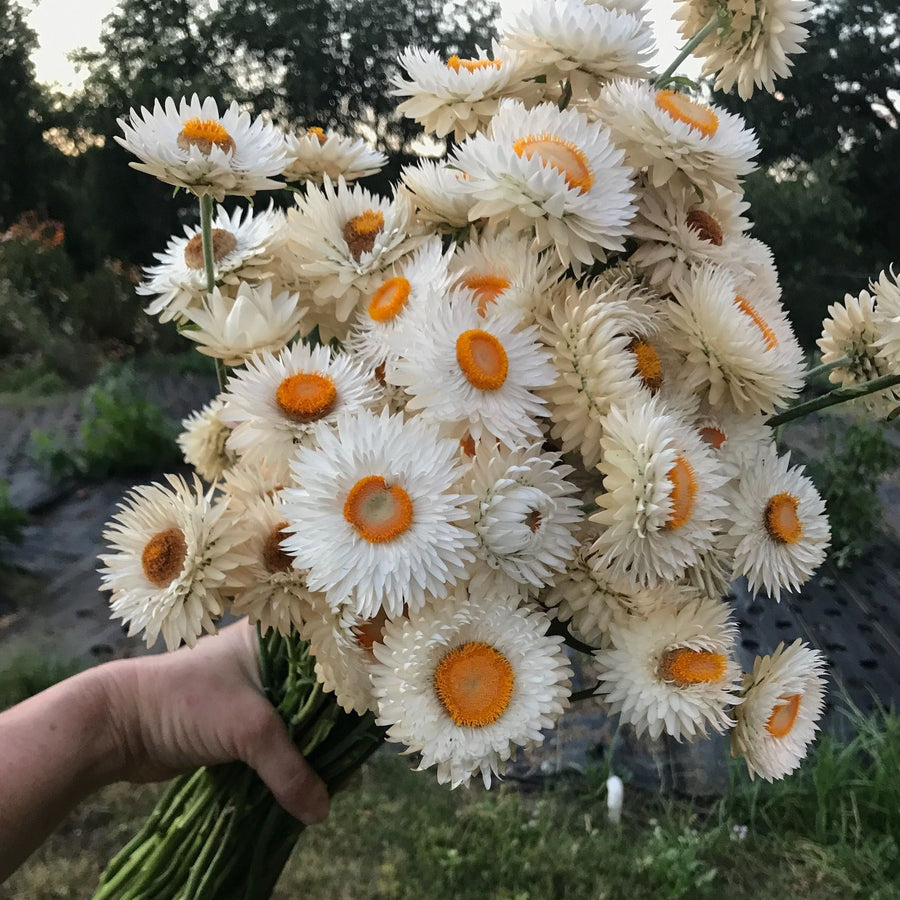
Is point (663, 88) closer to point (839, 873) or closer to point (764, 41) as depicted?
point (764, 41)

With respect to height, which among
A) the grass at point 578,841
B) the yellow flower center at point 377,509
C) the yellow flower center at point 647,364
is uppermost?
the yellow flower center at point 647,364

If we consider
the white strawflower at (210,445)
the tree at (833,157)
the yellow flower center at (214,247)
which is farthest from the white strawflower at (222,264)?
the tree at (833,157)

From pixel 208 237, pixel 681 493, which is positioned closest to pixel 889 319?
pixel 681 493

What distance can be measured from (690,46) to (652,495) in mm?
306

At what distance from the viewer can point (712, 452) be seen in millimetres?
396

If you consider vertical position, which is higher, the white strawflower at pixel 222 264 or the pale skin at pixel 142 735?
the white strawflower at pixel 222 264

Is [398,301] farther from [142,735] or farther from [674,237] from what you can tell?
[142,735]

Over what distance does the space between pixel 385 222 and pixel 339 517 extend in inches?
7.6

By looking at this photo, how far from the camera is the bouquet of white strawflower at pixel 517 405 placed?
13.8 inches

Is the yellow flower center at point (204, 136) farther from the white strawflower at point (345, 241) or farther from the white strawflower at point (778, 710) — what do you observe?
the white strawflower at point (778, 710)

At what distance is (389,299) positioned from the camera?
416mm

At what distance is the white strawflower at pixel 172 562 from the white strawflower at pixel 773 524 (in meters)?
0.26

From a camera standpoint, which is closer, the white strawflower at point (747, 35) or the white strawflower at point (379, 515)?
the white strawflower at point (379, 515)

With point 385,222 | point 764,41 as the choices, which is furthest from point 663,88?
point 385,222
